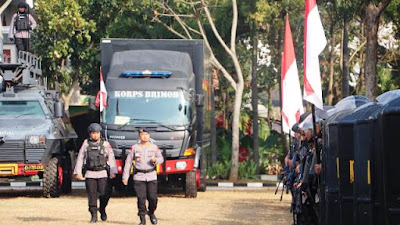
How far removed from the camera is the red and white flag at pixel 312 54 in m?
17.3

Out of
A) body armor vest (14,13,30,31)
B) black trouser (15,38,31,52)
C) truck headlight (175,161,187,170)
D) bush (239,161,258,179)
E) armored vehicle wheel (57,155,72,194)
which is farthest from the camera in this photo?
bush (239,161,258,179)

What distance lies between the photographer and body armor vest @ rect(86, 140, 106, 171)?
20688 mm

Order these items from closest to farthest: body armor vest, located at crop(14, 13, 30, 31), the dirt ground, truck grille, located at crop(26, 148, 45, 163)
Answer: the dirt ground
truck grille, located at crop(26, 148, 45, 163)
body armor vest, located at crop(14, 13, 30, 31)

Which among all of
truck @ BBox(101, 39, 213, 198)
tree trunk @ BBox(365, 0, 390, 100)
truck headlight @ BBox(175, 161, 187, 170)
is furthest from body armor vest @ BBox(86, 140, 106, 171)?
tree trunk @ BBox(365, 0, 390, 100)

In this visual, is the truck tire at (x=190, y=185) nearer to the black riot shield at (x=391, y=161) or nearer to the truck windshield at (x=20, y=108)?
the truck windshield at (x=20, y=108)

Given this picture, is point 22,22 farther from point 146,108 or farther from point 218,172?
point 218,172

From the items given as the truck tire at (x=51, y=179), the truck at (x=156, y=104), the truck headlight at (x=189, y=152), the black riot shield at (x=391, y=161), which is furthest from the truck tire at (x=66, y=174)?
the black riot shield at (x=391, y=161)

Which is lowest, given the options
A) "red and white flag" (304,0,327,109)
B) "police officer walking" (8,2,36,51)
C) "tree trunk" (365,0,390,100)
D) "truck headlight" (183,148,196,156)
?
"truck headlight" (183,148,196,156)

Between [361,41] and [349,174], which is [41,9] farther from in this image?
[349,174]

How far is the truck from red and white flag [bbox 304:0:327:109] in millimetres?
10674

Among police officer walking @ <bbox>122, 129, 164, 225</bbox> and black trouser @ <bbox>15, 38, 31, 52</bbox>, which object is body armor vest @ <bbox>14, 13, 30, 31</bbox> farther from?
police officer walking @ <bbox>122, 129, 164, 225</bbox>

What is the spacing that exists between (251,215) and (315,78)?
19.3 feet

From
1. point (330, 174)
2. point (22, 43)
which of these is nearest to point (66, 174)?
point (22, 43)

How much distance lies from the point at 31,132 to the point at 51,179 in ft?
3.90
